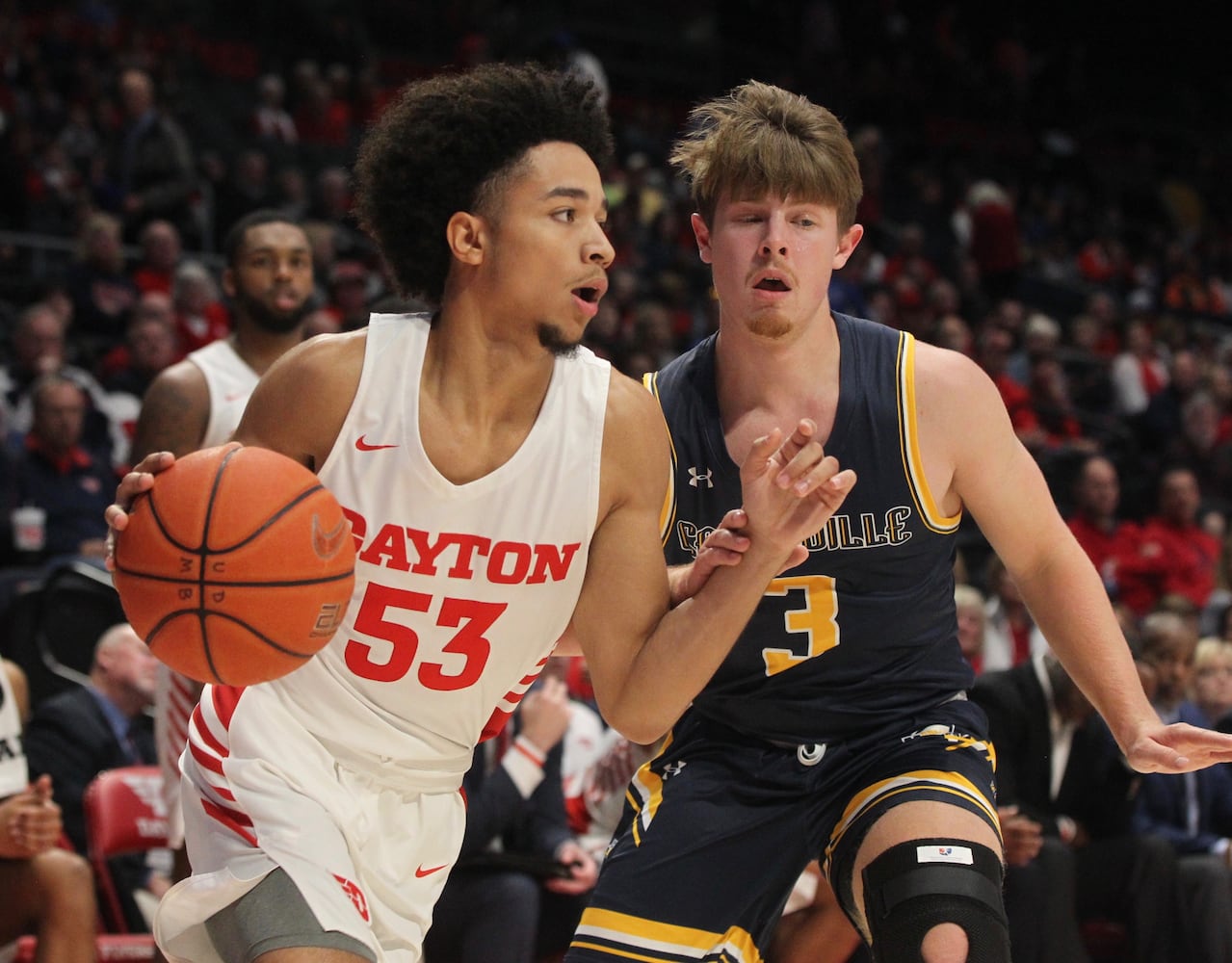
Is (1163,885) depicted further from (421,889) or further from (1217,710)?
(421,889)

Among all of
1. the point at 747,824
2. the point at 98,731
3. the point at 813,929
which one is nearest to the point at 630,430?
the point at 747,824

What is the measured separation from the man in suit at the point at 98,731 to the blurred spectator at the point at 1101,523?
5722 millimetres

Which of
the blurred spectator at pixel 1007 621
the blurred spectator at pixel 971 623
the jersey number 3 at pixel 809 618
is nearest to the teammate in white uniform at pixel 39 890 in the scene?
the jersey number 3 at pixel 809 618

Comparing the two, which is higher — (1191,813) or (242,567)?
(242,567)

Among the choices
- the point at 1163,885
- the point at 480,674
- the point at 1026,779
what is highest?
the point at 480,674

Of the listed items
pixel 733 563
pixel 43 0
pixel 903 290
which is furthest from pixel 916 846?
pixel 43 0

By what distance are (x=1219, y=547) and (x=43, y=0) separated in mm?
10729

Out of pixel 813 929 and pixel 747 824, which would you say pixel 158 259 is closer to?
pixel 813 929

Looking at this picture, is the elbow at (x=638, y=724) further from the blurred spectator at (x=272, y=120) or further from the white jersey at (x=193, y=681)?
the blurred spectator at (x=272, y=120)

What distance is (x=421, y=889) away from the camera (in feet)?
9.27

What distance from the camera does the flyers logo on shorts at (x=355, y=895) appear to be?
8.55 ft

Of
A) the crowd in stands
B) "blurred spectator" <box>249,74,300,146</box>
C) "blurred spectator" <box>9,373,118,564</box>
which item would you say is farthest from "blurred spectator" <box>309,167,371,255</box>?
"blurred spectator" <box>9,373,118,564</box>

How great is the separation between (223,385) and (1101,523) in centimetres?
618

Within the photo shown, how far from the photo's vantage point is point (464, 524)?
2777 mm
